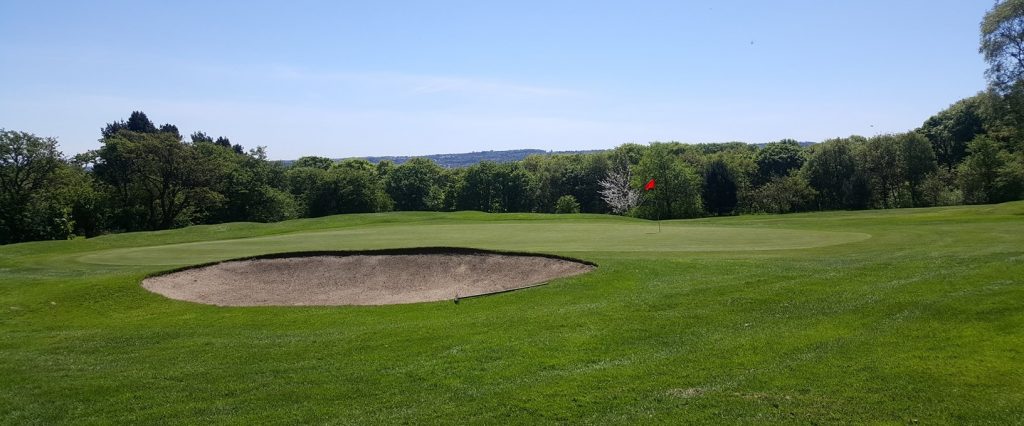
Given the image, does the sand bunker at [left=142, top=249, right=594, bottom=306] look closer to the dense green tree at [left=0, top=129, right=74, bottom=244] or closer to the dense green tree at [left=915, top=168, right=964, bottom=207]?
the dense green tree at [left=0, top=129, right=74, bottom=244]

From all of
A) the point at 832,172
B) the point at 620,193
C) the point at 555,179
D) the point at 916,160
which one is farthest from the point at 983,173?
the point at 555,179

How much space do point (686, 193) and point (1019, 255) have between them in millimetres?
64101

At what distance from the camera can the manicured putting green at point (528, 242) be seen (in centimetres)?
2191

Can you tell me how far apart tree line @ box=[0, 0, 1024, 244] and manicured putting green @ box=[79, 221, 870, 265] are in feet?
79.6

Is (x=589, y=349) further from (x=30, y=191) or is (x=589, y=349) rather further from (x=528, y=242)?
(x=30, y=191)

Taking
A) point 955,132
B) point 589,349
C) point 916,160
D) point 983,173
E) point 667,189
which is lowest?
point 589,349

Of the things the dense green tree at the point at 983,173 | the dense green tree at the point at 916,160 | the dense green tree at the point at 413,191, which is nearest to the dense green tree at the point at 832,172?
the dense green tree at the point at 916,160

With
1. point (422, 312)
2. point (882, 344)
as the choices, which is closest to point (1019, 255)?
point (882, 344)

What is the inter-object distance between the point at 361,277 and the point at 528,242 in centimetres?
702

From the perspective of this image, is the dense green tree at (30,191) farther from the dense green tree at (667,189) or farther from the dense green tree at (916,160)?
the dense green tree at (916,160)

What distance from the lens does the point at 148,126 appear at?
314 feet

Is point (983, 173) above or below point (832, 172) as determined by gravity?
below

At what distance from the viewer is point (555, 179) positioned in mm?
108438

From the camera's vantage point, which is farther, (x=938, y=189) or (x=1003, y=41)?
(x=938, y=189)
